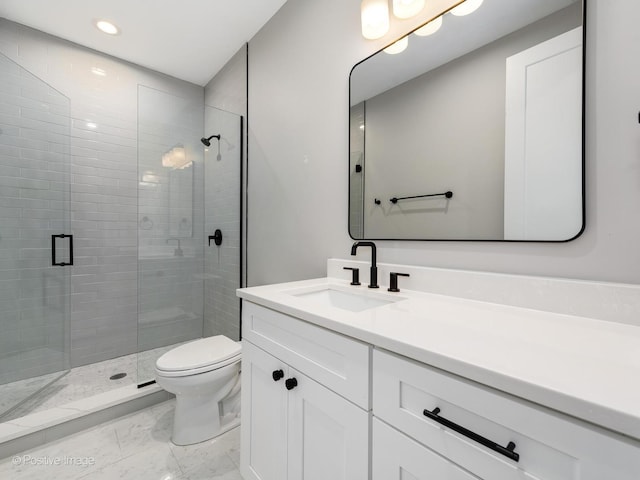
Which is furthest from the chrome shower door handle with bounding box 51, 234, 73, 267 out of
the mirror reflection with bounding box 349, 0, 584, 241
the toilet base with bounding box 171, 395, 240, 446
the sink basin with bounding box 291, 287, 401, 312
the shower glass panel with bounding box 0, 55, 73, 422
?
the mirror reflection with bounding box 349, 0, 584, 241

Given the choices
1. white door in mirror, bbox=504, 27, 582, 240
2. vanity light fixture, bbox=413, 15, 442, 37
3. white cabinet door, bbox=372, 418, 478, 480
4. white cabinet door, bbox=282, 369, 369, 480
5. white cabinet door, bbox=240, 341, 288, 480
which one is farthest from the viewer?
vanity light fixture, bbox=413, 15, 442, 37

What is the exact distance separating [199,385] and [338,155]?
1.43m

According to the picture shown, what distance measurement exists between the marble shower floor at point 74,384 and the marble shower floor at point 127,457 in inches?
11.5

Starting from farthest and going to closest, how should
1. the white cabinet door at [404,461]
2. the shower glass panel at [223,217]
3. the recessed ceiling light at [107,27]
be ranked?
the shower glass panel at [223,217] → the recessed ceiling light at [107,27] → the white cabinet door at [404,461]

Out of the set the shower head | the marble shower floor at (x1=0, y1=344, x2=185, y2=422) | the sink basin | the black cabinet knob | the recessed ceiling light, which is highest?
the recessed ceiling light

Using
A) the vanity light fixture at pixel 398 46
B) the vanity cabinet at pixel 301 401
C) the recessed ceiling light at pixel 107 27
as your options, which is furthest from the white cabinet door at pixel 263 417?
the recessed ceiling light at pixel 107 27

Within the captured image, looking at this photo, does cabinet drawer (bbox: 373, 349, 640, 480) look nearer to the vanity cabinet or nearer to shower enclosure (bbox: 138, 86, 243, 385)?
the vanity cabinet

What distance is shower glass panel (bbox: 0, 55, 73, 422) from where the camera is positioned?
6.17 feet

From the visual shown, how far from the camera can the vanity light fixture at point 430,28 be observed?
1.12 metres

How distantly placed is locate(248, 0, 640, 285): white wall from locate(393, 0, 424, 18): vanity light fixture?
32 mm

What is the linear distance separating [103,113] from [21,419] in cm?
222

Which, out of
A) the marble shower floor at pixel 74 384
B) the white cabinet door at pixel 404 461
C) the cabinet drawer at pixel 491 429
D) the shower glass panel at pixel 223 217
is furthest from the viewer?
the shower glass panel at pixel 223 217

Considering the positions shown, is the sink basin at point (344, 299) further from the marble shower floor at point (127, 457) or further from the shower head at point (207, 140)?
the shower head at point (207, 140)

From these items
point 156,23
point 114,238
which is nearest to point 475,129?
point 156,23
